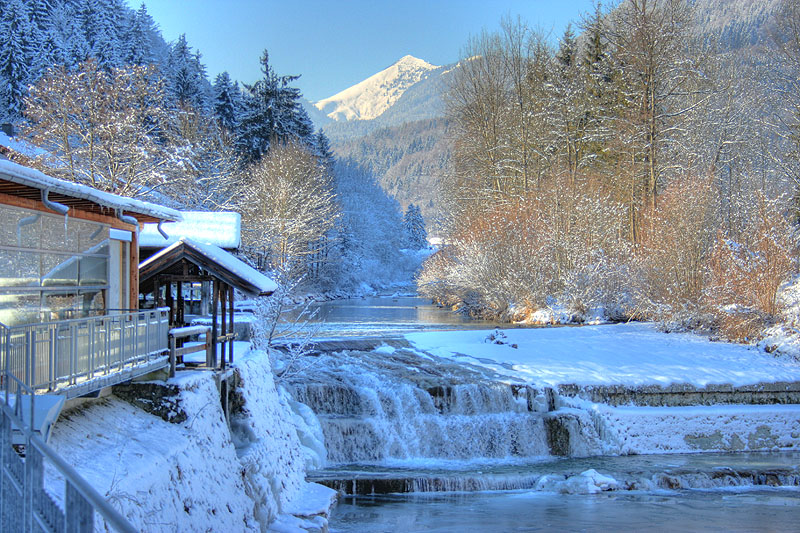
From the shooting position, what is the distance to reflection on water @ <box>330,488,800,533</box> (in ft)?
39.6

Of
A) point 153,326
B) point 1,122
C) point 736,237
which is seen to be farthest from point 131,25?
point 153,326

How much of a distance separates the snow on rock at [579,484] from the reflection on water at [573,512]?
236mm

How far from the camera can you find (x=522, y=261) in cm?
3170

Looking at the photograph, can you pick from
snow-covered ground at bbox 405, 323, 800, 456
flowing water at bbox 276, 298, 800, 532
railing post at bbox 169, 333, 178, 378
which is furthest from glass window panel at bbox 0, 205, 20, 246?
snow-covered ground at bbox 405, 323, 800, 456

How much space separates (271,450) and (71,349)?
5.36 metres

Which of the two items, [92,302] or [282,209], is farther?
[282,209]

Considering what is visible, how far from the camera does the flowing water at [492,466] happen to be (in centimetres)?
1255

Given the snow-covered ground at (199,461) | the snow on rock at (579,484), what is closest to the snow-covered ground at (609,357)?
the snow on rock at (579,484)

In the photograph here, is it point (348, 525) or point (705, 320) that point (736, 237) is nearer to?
point (705, 320)

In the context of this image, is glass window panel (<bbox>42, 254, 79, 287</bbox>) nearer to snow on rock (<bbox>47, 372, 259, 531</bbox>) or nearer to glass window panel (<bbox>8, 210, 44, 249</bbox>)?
glass window panel (<bbox>8, 210, 44, 249</bbox>)

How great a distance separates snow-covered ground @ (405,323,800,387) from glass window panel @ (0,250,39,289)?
43.0 feet

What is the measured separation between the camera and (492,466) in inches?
623

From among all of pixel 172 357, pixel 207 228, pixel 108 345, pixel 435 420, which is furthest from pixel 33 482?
pixel 435 420

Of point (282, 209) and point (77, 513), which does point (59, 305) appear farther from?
point (282, 209)
